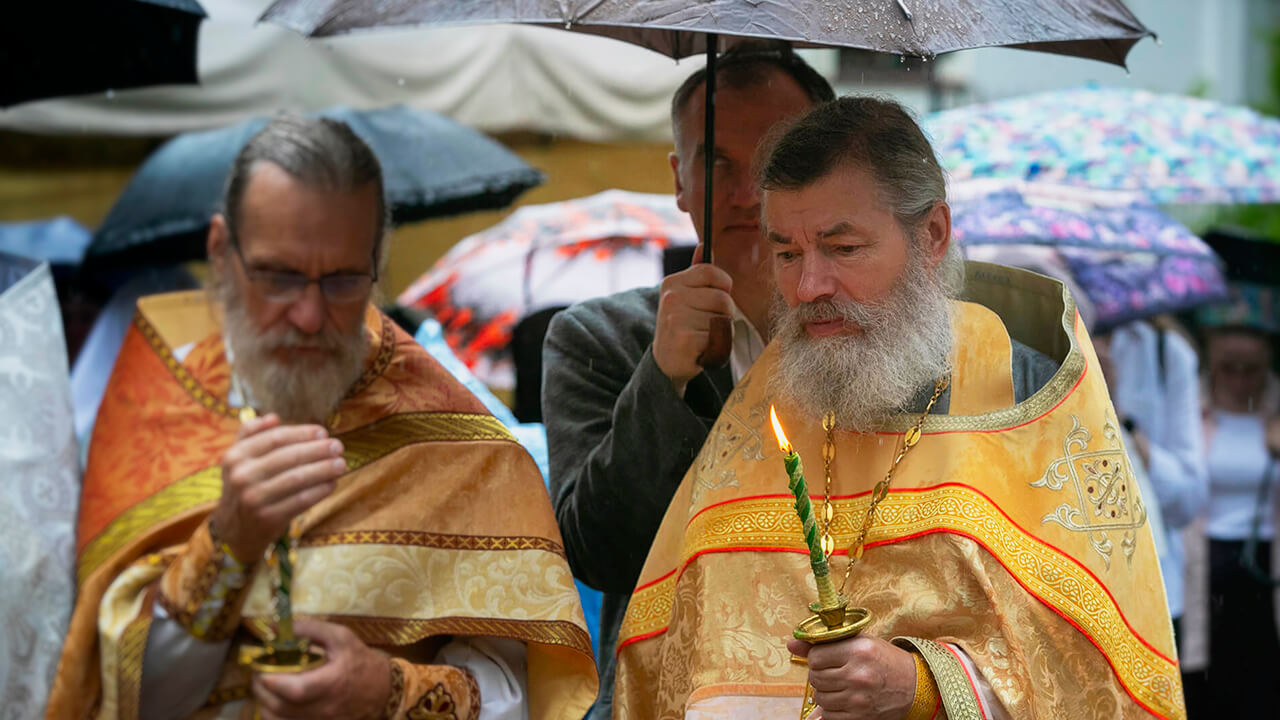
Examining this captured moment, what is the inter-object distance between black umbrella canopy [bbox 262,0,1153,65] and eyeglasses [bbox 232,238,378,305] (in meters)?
Result: 0.54

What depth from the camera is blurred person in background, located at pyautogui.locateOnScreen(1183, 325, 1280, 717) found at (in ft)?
23.6

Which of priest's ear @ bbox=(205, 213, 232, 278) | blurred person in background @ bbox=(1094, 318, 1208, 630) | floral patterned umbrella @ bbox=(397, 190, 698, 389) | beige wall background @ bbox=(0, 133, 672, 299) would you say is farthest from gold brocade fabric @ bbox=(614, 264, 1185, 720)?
beige wall background @ bbox=(0, 133, 672, 299)

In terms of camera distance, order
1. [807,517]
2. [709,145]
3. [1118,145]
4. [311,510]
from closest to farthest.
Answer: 1. [807,517]
2. [311,510]
3. [709,145]
4. [1118,145]

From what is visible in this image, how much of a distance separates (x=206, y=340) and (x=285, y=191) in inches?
15.6

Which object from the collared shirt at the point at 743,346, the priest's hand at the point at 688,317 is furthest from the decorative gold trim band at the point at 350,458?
the collared shirt at the point at 743,346

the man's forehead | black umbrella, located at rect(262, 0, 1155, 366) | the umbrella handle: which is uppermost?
black umbrella, located at rect(262, 0, 1155, 366)

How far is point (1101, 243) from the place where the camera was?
591cm

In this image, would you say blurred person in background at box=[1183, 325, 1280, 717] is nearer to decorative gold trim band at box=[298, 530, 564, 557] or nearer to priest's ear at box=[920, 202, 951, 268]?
priest's ear at box=[920, 202, 951, 268]

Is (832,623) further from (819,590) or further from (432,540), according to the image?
(432,540)

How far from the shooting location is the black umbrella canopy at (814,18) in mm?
2684

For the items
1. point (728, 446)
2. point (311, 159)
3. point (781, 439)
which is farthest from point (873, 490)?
point (311, 159)

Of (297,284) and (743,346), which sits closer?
(297,284)

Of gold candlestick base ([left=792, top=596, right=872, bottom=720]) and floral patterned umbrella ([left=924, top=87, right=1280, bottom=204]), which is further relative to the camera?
floral patterned umbrella ([left=924, top=87, right=1280, bottom=204])

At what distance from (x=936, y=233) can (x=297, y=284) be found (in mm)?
1289
